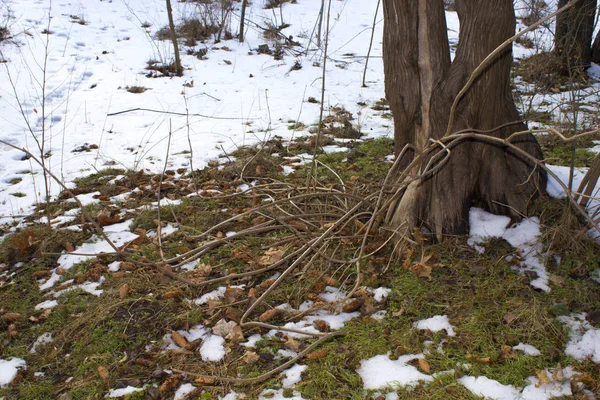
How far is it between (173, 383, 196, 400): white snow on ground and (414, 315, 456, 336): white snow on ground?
48.0 inches

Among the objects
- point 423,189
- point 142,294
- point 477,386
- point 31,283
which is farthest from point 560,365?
point 31,283

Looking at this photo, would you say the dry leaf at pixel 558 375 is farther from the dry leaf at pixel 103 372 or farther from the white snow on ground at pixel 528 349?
the dry leaf at pixel 103 372

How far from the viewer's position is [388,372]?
84.4 inches

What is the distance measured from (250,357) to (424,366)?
34.4 inches

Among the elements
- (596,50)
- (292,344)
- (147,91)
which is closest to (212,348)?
(292,344)

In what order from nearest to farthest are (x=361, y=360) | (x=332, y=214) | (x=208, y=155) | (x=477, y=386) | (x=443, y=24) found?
(x=477, y=386) < (x=361, y=360) < (x=443, y=24) < (x=332, y=214) < (x=208, y=155)

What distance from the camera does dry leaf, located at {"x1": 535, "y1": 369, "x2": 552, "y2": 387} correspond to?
1990 mm

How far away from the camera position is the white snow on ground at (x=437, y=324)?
2.38 metres

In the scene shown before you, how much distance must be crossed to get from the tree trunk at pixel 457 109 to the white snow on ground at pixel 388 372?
1019 mm

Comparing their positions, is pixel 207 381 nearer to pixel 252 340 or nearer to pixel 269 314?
pixel 252 340

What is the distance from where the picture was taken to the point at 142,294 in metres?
2.87

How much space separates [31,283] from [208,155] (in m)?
2.56

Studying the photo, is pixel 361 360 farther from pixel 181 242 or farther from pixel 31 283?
pixel 31 283

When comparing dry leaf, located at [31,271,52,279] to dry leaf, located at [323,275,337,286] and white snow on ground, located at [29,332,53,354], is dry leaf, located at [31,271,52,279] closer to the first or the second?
white snow on ground, located at [29,332,53,354]
